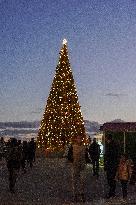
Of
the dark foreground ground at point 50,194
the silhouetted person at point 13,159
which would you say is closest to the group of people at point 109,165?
the dark foreground ground at point 50,194

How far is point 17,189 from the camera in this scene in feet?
61.2

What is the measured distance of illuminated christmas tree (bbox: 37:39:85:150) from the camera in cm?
5059

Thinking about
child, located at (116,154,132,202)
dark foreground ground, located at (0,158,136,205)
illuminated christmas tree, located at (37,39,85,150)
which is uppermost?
illuminated christmas tree, located at (37,39,85,150)

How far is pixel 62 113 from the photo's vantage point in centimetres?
5072

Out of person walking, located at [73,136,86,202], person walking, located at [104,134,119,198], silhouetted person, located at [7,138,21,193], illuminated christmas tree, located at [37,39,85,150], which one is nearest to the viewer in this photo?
person walking, located at [73,136,86,202]

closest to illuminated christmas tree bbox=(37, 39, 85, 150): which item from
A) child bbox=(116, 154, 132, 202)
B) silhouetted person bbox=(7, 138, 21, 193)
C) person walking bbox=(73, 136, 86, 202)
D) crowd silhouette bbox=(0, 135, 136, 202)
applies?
crowd silhouette bbox=(0, 135, 136, 202)

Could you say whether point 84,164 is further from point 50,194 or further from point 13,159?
point 13,159

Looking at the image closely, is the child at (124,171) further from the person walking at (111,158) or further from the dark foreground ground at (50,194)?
the dark foreground ground at (50,194)

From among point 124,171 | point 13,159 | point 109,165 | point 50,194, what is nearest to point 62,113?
point 13,159

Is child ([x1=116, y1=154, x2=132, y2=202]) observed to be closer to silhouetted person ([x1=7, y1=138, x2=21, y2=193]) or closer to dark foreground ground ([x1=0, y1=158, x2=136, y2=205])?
dark foreground ground ([x1=0, y1=158, x2=136, y2=205])

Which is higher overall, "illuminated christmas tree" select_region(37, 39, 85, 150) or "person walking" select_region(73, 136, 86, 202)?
"illuminated christmas tree" select_region(37, 39, 85, 150)

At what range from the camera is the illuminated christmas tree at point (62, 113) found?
50.6 metres

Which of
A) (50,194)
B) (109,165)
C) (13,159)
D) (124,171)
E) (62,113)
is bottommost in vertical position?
(50,194)

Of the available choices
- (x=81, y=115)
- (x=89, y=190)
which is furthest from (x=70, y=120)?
(x=89, y=190)
